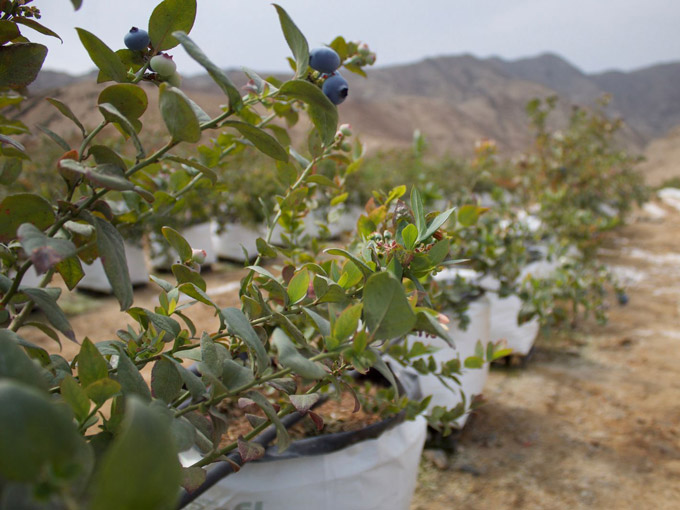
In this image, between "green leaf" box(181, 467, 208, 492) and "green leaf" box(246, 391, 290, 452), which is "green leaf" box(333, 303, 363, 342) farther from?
"green leaf" box(181, 467, 208, 492)

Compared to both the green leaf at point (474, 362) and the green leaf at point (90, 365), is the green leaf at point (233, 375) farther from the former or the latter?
the green leaf at point (474, 362)

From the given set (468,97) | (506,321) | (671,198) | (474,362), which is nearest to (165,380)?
(474,362)

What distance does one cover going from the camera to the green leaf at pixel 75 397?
366mm

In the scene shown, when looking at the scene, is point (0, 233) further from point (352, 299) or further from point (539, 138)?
point (539, 138)

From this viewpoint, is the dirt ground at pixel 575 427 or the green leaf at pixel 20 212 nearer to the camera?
the green leaf at pixel 20 212

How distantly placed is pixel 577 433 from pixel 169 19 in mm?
1885

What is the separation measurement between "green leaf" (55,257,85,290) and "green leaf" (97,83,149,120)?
19cm

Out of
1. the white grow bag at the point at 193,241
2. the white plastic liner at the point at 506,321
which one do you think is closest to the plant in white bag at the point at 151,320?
the white plastic liner at the point at 506,321


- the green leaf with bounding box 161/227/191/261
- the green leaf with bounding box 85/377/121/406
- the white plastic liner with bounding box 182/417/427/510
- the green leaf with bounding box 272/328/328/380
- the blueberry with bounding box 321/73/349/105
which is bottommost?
the white plastic liner with bounding box 182/417/427/510

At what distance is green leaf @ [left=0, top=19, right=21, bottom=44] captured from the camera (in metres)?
0.52

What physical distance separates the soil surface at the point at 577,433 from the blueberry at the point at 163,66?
1327 mm

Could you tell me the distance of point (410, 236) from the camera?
50 centimetres

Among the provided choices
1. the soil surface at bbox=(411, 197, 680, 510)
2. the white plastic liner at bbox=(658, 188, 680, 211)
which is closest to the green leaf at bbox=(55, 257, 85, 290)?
the soil surface at bbox=(411, 197, 680, 510)

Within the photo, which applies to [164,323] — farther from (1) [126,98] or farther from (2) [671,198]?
(2) [671,198]
